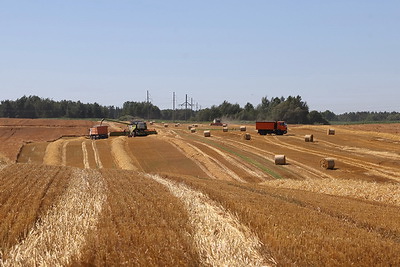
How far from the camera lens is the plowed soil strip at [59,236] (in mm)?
7211

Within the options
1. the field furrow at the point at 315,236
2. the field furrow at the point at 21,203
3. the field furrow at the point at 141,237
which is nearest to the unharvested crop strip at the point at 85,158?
the field furrow at the point at 21,203

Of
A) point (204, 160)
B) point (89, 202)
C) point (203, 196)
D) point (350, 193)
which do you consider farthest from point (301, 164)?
point (89, 202)

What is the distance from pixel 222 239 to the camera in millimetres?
8516

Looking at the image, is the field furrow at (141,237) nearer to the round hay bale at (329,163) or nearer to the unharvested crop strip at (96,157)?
the round hay bale at (329,163)

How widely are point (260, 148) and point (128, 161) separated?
1646 centimetres

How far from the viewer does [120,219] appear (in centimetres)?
994

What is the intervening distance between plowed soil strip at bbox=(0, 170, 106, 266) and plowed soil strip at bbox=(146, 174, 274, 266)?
7.54 ft

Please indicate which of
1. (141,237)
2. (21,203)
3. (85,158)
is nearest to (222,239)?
(141,237)

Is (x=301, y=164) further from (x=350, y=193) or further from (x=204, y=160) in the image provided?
(x=350, y=193)

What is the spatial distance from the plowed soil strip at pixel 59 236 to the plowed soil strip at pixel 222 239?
2.30 m

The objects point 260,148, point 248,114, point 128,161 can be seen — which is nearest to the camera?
point 128,161

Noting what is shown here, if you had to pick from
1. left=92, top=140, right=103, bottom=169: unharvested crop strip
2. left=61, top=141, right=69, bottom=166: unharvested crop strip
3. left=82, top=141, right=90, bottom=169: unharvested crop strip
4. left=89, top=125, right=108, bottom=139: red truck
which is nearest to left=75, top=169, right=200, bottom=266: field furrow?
left=92, top=140, right=103, bottom=169: unharvested crop strip

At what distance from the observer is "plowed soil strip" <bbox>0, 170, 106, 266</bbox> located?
23.7 ft

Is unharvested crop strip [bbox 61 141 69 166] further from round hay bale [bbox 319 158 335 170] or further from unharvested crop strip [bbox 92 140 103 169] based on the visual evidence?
round hay bale [bbox 319 158 335 170]
